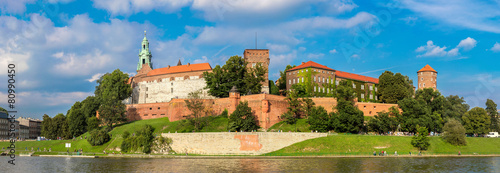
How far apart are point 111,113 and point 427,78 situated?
70438 millimetres

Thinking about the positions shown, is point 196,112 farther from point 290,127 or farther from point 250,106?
point 290,127

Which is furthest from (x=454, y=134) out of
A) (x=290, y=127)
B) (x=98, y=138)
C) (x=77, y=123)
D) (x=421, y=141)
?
(x=77, y=123)

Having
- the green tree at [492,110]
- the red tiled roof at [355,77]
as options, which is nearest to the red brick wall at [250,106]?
the red tiled roof at [355,77]

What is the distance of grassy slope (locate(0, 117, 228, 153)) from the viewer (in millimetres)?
63469

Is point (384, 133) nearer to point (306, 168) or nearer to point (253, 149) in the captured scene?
point (253, 149)

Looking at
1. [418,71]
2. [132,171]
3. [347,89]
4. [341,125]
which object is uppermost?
[418,71]

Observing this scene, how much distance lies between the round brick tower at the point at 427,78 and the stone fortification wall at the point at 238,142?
160 ft

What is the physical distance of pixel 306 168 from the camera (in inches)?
1619

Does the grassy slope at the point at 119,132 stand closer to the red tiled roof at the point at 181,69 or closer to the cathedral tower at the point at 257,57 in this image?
the cathedral tower at the point at 257,57

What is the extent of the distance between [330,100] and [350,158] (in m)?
20.5

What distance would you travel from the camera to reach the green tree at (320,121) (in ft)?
204

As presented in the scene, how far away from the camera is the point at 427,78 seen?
9462cm

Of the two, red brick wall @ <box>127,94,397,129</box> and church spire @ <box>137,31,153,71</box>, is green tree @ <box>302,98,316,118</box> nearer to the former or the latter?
red brick wall @ <box>127,94,397,129</box>

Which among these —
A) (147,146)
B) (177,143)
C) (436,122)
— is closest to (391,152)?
(436,122)
